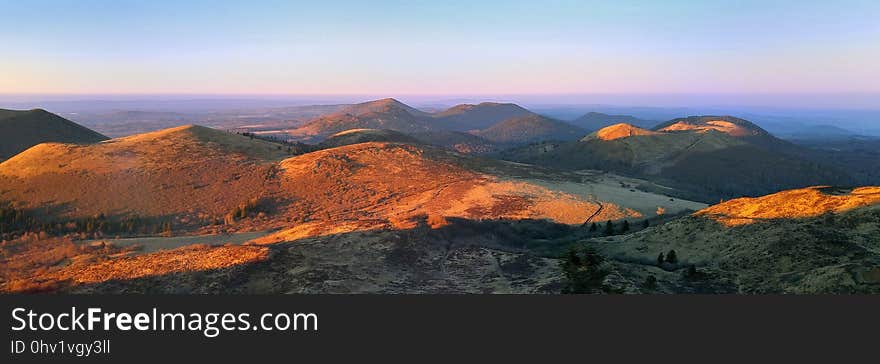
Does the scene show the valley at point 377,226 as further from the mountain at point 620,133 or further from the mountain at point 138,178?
the mountain at point 620,133

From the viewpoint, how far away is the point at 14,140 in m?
99.3

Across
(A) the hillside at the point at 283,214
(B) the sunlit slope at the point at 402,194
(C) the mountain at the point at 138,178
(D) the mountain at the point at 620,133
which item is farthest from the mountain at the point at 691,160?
(C) the mountain at the point at 138,178

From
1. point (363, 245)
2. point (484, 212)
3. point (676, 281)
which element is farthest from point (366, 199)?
point (676, 281)

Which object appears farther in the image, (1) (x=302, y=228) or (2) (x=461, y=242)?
(1) (x=302, y=228)

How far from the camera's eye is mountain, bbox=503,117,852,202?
113062 mm

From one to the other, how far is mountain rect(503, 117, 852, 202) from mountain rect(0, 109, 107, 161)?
392ft

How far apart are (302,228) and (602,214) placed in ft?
94.8

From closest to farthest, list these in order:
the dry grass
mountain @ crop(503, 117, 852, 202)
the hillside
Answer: the hillside, the dry grass, mountain @ crop(503, 117, 852, 202)

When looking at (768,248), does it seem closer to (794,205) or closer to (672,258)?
(672,258)

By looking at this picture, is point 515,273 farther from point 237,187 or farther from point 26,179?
point 26,179

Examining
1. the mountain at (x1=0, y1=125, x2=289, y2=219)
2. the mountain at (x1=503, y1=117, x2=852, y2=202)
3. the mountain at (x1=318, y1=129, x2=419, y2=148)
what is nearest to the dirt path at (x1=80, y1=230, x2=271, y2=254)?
the mountain at (x1=0, y1=125, x2=289, y2=219)

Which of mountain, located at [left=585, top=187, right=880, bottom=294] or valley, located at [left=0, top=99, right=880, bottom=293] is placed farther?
valley, located at [left=0, top=99, right=880, bottom=293]

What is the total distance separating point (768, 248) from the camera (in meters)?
23.0

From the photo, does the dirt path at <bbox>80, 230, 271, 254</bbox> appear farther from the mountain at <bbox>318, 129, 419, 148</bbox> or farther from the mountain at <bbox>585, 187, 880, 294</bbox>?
the mountain at <bbox>318, 129, 419, 148</bbox>
